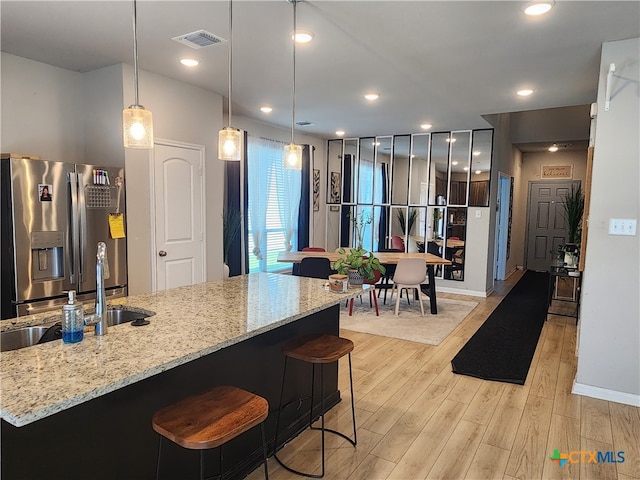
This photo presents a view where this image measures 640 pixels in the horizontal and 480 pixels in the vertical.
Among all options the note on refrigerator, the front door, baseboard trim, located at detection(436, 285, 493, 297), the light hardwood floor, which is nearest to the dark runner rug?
the light hardwood floor

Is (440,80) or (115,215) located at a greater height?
(440,80)

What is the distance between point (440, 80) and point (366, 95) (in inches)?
33.3

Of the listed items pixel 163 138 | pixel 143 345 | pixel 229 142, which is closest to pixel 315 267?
pixel 163 138

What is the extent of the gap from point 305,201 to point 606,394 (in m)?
4.90

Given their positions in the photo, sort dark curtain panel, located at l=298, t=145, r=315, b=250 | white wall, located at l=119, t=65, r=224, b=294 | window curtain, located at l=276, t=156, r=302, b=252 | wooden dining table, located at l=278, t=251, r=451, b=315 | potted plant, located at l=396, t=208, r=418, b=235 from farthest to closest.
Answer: potted plant, located at l=396, t=208, r=418, b=235
dark curtain panel, located at l=298, t=145, r=315, b=250
window curtain, located at l=276, t=156, r=302, b=252
wooden dining table, located at l=278, t=251, r=451, b=315
white wall, located at l=119, t=65, r=224, b=294

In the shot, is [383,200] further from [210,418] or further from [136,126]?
[210,418]

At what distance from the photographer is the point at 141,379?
1359mm

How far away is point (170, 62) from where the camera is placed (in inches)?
136

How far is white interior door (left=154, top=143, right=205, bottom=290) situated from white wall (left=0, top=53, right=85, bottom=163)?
2.52 ft

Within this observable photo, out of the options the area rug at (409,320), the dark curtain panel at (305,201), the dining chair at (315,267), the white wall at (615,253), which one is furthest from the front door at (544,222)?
the white wall at (615,253)

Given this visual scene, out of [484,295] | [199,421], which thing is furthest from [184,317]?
[484,295]

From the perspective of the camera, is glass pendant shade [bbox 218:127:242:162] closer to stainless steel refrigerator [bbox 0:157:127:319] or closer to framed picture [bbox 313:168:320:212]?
stainless steel refrigerator [bbox 0:157:127:319]

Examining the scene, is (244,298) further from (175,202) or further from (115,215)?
(175,202)

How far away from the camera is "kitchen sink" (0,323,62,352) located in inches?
71.0
